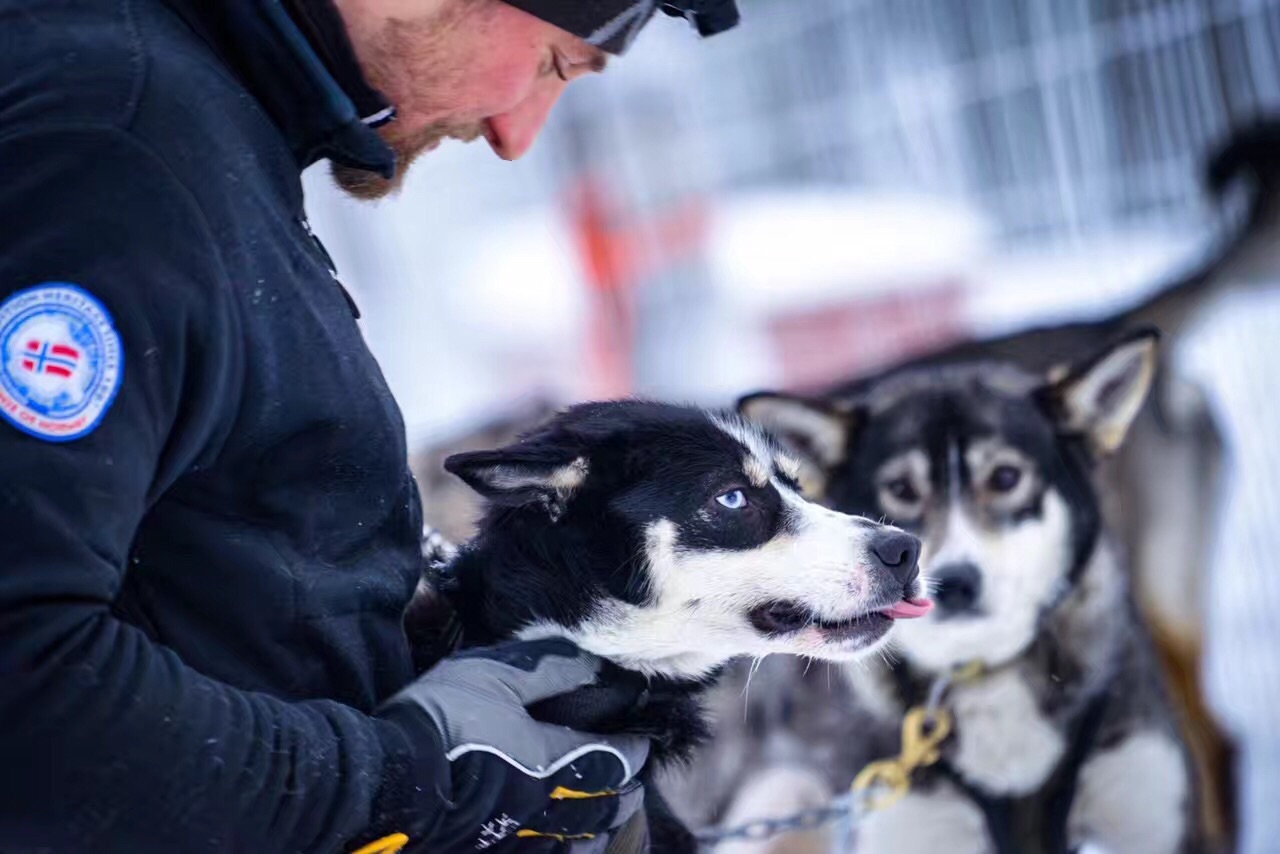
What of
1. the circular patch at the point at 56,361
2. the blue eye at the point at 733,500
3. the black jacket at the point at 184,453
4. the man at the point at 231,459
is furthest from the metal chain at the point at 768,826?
the circular patch at the point at 56,361

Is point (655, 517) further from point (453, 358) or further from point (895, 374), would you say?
point (453, 358)

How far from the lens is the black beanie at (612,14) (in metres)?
1.22

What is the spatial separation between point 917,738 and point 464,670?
141 cm

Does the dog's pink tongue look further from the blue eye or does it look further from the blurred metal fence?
the blurred metal fence

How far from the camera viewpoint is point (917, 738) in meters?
2.49

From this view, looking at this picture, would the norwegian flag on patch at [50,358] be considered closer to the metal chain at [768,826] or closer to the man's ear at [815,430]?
the metal chain at [768,826]

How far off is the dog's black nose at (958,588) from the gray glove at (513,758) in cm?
119

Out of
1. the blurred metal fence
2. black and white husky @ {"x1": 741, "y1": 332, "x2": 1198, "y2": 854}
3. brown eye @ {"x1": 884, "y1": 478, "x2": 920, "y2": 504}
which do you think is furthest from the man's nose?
the blurred metal fence

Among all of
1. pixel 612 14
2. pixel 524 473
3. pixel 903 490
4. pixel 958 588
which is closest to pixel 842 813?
pixel 958 588

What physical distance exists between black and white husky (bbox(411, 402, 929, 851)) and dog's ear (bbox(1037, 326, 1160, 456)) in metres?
1.16

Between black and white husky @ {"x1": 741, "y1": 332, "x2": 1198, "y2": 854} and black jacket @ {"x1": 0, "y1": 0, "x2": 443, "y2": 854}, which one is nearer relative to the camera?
black jacket @ {"x1": 0, "y1": 0, "x2": 443, "y2": 854}

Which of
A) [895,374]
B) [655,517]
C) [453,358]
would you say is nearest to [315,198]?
[453,358]

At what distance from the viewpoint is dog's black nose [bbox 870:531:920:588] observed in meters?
1.50

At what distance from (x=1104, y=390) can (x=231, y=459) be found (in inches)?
74.6
